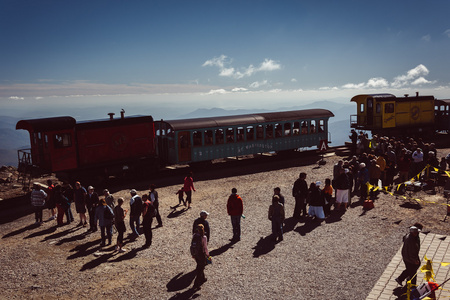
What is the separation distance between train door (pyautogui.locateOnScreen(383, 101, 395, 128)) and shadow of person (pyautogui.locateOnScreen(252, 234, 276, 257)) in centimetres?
2251

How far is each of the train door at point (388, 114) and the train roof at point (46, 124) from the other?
938 inches

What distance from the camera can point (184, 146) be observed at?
74.9 feet

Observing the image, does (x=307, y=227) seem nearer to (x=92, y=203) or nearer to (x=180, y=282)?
(x=180, y=282)

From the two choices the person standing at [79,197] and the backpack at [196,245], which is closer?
the backpack at [196,245]

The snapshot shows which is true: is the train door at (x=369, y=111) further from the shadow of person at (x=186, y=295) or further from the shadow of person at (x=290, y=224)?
the shadow of person at (x=186, y=295)

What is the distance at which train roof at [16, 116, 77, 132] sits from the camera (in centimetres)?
1895

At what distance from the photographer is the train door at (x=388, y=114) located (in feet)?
104

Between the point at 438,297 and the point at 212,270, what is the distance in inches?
217

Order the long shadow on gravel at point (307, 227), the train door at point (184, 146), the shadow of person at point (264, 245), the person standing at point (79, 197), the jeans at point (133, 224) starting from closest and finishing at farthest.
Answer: the shadow of person at point (264, 245) < the jeans at point (133, 224) < the long shadow on gravel at point (307, 227) < the person standing at point (79, 197) < the train door at point (184, 146)

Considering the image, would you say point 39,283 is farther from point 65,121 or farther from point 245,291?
point 65,121

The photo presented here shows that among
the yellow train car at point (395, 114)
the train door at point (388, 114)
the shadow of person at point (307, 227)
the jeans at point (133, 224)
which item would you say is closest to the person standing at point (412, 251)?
the shadow of person at point (307, 227)

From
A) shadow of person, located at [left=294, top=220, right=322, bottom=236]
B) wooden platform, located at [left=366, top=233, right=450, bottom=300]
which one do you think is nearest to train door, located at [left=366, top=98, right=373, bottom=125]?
shadow of person, located at [left=294, top=220, right=322, bottom=236]

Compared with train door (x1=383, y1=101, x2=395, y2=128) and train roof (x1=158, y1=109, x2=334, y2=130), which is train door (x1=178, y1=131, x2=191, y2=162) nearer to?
train roof (x1=158, y1=109, x2=334, y2=130)

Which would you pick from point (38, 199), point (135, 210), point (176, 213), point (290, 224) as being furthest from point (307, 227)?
point (38, 199)
